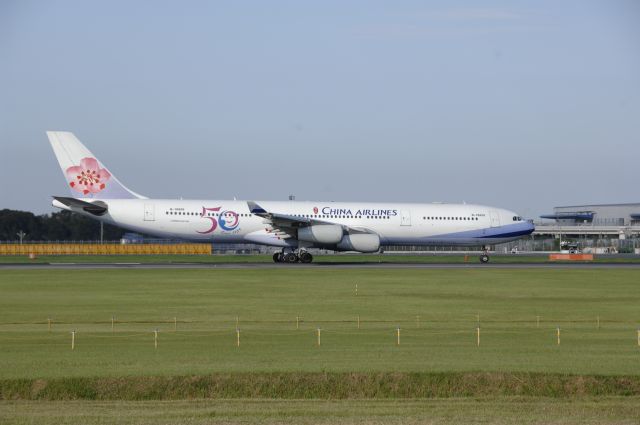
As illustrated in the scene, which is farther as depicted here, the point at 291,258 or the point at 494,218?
the point at 494,218

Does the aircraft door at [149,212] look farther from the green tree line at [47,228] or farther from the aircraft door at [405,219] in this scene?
the green tree line at [47,228]

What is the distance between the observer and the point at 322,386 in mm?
19141

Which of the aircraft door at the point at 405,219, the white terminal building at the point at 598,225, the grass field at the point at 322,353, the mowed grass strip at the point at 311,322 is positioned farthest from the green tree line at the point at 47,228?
the grass field at the point at 322,353

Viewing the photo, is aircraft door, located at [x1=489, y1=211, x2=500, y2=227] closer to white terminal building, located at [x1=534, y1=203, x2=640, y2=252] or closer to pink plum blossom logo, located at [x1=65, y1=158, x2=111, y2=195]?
pink plum blossom logo, located at [x1=65, y1=158, x2=111, y2=195]

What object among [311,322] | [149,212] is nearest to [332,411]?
[311,322]

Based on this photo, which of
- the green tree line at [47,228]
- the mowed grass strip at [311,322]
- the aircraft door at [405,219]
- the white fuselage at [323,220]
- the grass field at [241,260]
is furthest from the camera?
the green tree line at [47,228]

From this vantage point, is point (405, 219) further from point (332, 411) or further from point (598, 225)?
point (598, 225)

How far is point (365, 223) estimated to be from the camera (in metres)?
65.3

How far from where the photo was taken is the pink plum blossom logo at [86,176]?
206 feet

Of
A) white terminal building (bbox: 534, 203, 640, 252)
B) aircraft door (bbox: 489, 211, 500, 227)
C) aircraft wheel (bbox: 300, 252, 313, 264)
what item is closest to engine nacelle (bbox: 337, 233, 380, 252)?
aircraft wheel (bbox: 300, 252, 313, 264)

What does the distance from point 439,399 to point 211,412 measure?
4648 millimetres

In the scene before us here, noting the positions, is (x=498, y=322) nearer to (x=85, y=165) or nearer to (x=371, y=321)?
(x=371, y=321)

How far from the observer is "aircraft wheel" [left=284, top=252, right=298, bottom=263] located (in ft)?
210

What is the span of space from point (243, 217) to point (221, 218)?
1.47m
